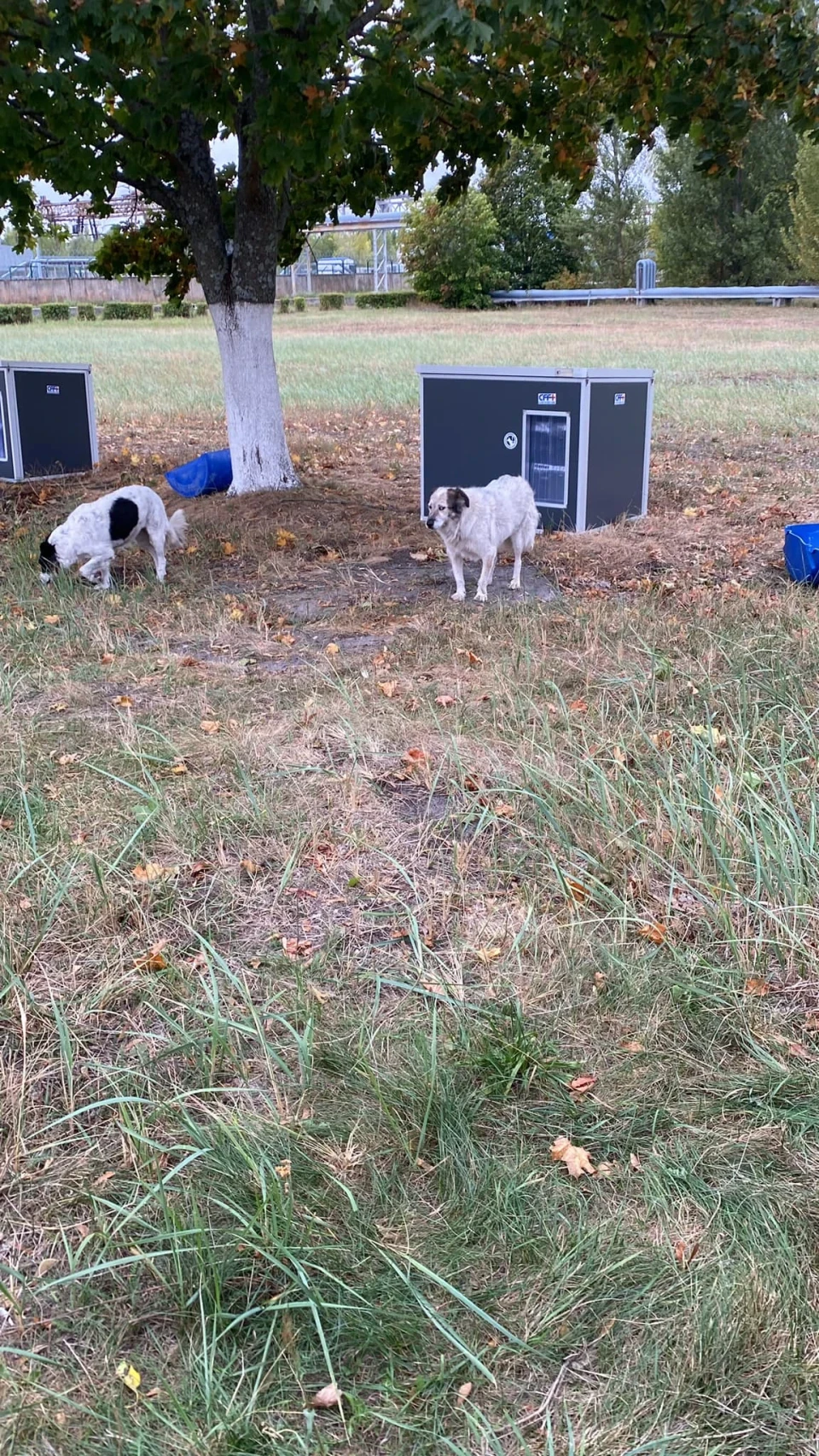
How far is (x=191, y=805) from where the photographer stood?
4227 millimetres

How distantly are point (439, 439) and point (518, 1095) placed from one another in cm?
738

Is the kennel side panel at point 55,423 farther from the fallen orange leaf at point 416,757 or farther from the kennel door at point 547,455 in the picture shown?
the fallen orange leaf at point 416,757

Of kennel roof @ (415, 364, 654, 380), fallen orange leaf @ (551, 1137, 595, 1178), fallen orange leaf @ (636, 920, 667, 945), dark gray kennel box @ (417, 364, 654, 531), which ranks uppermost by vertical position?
kennel roof @ (415, 364, 654, 380)

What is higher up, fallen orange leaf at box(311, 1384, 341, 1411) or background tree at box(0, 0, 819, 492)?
background tree at box(0, 0, 819, 492)

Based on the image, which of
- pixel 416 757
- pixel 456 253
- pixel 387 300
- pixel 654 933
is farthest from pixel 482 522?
pixel 387 300

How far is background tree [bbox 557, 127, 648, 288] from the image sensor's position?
199ft

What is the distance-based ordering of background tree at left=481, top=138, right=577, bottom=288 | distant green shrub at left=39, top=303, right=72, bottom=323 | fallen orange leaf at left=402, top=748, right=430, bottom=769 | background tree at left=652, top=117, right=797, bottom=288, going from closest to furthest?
fallen orange leaf at left=402, top=748, right=430, bottom=769
distant green shrub at left=39, top=303, right=72, bottom=323
background tree at left=652, top=117, right=797, bottom=288
background tree at left=481, top=138, right=577, bottom=288

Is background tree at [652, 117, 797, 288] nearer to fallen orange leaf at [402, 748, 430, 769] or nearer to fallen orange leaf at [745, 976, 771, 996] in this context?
fallen orange leaf at [402, 748, 430, 769]

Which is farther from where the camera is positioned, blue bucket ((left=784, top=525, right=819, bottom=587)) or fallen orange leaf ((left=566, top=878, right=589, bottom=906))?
blue bucket ((left=784, top=525, right=819, bottom=587))

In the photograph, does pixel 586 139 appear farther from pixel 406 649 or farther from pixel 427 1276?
pixel 427 1276

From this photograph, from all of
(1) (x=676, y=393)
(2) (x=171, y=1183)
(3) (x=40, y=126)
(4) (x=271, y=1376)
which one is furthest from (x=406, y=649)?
(1) (x=676, y=393)

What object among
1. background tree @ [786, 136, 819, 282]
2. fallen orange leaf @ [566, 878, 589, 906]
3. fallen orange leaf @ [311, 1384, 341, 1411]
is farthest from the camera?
background tree @ [786, 136, 819, 282]

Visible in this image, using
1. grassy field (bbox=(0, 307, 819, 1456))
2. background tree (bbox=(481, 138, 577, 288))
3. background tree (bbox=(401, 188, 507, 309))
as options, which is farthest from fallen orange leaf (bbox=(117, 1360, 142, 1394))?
background tree (bbox=(481, 138, 577, 288))

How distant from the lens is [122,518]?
309 inches
